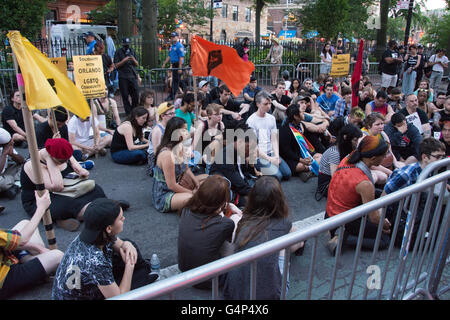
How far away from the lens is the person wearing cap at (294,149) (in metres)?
6.59

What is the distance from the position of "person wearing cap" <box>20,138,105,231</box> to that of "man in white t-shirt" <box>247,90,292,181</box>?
2836 millimetres

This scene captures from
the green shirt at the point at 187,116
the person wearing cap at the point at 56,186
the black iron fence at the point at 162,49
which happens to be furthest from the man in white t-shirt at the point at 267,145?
the black iron fence at the point at 162,49

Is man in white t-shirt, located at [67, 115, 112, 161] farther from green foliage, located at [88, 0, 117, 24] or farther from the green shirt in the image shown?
green foliage, located at [88, 0, 117, 24]

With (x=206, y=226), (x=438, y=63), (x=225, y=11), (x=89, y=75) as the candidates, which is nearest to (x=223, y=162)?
(x=206, y=226)

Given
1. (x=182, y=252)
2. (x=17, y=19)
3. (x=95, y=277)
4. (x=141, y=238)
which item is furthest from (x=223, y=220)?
(x=17, y=19)

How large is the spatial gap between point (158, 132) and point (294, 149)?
2471 millimetres

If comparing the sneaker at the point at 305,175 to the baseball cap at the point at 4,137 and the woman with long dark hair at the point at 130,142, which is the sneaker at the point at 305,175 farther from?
the baseball cap at the point at 4,137

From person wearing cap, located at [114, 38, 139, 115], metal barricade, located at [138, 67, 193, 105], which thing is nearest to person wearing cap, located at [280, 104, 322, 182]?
person wearing cap, located at [114, 38, 139, 115]

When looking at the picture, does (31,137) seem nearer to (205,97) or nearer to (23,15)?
(205,97)

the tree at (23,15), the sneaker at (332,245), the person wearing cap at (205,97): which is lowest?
the sneaker at (332,245)

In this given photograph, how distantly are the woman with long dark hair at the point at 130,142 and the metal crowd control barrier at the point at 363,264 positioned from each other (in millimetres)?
4164

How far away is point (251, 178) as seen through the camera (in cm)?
584

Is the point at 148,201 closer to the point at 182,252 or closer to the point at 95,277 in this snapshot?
the point at 182,252

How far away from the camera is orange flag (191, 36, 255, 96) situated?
20.4 ft
